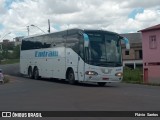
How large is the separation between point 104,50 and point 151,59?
23.9 metres

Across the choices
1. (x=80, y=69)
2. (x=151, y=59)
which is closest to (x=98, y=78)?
(x=80, y=69)

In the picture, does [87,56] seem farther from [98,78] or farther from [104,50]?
[98,78]

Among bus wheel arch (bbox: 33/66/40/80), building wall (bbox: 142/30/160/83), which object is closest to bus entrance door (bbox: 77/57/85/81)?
bus wheel arch (bbox: 33/66/40/80)

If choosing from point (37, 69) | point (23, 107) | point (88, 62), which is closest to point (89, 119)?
point (23, 107)

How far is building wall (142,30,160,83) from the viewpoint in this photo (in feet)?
160

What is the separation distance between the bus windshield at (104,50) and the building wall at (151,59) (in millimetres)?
21310

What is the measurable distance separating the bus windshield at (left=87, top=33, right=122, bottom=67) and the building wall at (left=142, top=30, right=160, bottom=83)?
69.9ft

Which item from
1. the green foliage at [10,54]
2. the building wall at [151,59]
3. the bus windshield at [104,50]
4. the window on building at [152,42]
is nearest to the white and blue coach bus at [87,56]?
the bus windshield at [104,50]

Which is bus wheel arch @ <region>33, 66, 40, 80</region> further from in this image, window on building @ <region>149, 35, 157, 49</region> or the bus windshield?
window on building @ <region>149, 35, 157, 49</region>

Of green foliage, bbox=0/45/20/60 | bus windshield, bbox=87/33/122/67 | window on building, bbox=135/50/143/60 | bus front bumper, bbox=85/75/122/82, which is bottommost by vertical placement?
bus front bumper, bbox=85/75/122/82

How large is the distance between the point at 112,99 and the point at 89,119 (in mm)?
5933

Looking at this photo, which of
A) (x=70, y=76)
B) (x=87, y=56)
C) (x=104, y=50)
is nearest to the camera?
(x=87, y=56)

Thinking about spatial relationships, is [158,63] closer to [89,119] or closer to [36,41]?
[36,41]

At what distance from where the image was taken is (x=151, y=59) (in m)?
49.8
